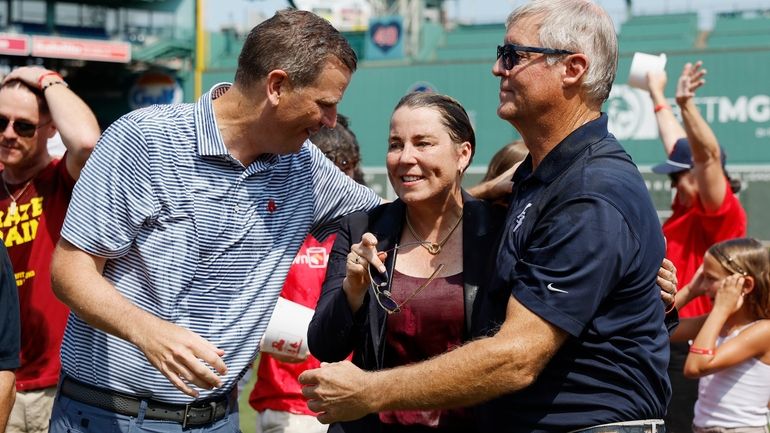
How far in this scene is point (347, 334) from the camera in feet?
10.6

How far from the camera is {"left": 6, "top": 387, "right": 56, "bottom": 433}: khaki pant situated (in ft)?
14.8

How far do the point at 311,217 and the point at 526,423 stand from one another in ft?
3.90

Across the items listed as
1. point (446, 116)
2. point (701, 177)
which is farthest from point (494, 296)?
point (701, 177)

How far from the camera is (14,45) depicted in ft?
113

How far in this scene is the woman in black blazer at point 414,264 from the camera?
10.6ft

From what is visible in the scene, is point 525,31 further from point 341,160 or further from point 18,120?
point 18,120

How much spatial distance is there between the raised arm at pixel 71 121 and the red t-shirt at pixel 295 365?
3.63ft

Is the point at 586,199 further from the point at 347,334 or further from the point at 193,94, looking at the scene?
the point at 193,94

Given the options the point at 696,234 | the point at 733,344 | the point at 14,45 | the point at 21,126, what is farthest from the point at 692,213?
the point at 14,45

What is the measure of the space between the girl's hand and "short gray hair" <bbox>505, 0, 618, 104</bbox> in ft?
8.23

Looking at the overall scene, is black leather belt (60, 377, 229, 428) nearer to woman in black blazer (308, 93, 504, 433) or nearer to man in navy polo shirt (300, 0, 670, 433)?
woman in black blazer (308, 93, 504, 433)

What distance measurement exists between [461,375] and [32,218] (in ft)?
8.41


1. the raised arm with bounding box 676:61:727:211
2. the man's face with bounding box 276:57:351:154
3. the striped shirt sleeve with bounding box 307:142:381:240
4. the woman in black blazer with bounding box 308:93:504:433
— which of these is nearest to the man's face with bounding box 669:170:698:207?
the raised arm with bounding box 676:61:727:211

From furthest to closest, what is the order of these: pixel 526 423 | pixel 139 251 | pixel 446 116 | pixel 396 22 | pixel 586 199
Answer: pixel 396 22, pixel 446 116, pixel 139 251, pixel 526 423, pixel 586 199
